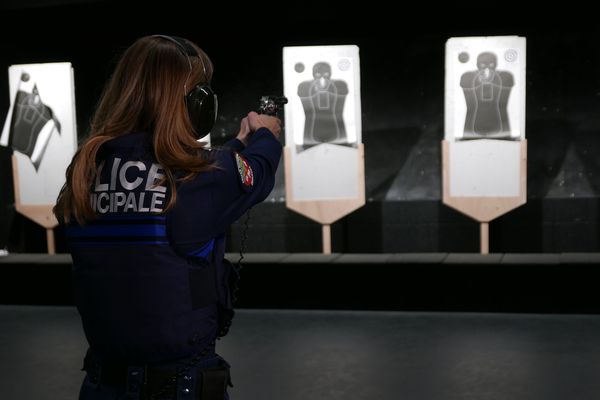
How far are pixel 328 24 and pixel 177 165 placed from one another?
367cm

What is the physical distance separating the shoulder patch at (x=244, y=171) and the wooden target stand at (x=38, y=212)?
398 centimetres

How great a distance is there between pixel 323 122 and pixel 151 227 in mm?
3477

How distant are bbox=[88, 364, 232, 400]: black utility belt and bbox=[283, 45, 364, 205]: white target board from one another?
11.0ft

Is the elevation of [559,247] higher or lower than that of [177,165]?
lower

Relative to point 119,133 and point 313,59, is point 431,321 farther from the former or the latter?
point 119,133

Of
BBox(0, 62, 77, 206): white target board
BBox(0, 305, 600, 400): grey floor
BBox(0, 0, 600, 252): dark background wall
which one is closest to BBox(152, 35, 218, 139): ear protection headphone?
BBox(0, 305, 600, 400): grey floor

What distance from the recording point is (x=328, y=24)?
466cm

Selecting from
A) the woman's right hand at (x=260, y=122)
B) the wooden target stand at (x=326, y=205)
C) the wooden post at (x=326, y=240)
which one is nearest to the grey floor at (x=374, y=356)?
the wooden post at (x=326, y=240)

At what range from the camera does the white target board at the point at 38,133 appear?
489 cm

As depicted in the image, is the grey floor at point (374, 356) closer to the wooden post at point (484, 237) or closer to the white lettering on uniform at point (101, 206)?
the wooden post at point (484, 237)

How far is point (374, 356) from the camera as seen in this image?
3.26m

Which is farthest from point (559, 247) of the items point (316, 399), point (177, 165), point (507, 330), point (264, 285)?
point (177, 165)

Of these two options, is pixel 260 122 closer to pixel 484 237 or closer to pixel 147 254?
pixel 147 254

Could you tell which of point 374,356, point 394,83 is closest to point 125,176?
point 374,356
